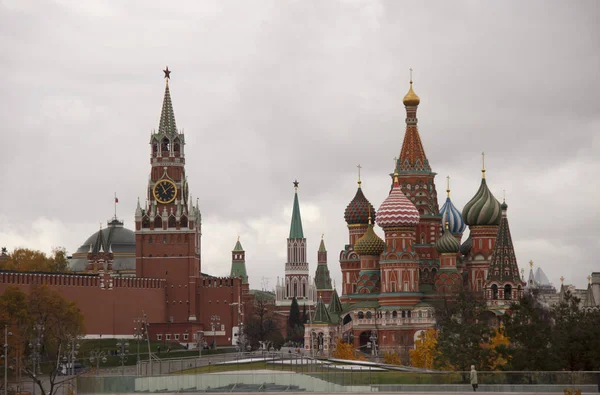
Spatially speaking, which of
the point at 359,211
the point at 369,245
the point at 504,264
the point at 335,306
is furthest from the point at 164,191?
the point at 504,264

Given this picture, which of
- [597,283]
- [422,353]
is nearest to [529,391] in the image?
[422,353]

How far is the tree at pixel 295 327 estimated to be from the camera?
603 ft

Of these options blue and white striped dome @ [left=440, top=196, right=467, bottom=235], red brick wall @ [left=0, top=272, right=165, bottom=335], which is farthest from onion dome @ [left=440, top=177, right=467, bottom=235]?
red brick wall @ [left=0, top=272, right=165, bottom=335]

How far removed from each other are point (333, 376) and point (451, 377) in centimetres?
473

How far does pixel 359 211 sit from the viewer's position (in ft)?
472

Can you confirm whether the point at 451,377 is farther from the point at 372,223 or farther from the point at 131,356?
the point at 372,223

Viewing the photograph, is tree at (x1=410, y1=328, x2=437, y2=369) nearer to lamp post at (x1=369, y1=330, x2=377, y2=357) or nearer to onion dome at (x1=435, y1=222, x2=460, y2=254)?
lamp post at (x1=369, y1=330, x2=377, y2=357)

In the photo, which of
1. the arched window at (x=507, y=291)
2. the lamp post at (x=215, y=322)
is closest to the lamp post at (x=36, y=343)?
the lamp post at (x=215, y=322)

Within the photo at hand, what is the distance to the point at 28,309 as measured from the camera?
333 ft

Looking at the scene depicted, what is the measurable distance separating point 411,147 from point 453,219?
8.94 metres

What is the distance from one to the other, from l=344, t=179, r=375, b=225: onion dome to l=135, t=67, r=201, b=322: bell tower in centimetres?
1436

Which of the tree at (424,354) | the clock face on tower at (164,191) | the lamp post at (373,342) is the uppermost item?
the clock face on tower at (164,191)

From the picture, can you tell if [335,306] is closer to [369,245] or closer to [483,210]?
[369,245]

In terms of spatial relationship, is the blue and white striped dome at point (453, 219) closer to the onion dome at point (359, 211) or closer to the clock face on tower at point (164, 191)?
the onion dome at point (359, 211)
